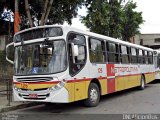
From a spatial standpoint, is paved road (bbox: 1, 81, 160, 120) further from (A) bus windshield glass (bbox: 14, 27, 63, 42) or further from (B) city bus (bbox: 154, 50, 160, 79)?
(B) city bus (bbox: 154, 50, 160, 79)

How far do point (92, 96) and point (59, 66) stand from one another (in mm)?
2318

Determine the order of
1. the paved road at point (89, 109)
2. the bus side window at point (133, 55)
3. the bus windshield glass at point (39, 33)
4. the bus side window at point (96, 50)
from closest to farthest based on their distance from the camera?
1. the paved road at point (89, 109)
2. the bus windshield glass at point (39, 33)
3. the bus side window at point (96, 50)
4. the bus side window at point (133, 55)

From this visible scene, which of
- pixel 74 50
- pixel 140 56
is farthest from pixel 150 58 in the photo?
pixel 74 50

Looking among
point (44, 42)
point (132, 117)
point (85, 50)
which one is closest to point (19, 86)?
point (44, 42)

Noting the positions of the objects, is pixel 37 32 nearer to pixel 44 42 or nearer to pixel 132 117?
pixel 44 42

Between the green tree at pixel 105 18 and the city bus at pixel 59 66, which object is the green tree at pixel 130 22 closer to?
the green tree at pixel 105 18

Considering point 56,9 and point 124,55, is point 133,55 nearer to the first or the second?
point 124,55

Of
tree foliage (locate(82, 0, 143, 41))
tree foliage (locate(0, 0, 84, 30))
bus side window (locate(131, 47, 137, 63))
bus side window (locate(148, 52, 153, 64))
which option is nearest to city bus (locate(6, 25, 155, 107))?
bus side window (locate(131, 47, 137, 63))

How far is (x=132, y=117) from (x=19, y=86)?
13.3 feet

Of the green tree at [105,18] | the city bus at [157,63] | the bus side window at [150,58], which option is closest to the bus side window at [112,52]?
the bus side window at [150,58]

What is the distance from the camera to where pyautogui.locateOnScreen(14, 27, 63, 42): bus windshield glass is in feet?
38.0

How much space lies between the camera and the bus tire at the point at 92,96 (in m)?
12.6

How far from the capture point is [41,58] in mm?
11562

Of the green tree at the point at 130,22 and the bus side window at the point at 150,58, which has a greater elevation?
the green tree at the point at 130,22
